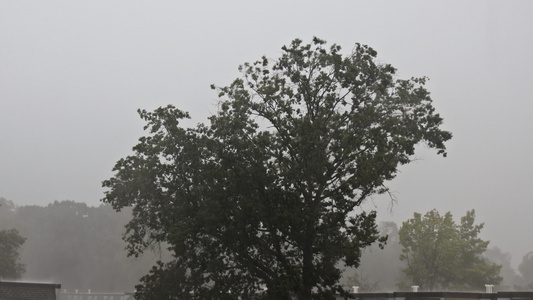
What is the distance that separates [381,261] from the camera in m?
117

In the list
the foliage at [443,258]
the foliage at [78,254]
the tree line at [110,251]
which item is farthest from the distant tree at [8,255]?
the foliage at [78,254]

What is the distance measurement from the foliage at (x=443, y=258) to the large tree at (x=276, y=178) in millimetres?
33182

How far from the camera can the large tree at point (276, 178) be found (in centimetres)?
2252

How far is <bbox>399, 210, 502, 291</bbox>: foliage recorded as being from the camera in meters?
56.7

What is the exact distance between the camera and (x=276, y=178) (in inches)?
920

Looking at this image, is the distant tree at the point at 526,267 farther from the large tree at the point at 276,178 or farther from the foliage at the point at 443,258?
the large tree at the point at 276,178

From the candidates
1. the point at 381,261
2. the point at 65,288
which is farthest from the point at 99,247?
the point at 381,261

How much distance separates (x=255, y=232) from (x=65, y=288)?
8612 cm

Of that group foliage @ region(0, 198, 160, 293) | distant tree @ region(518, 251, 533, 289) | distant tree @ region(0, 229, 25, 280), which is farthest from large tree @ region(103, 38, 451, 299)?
distant tree @ region(518, 251, 533, 289)

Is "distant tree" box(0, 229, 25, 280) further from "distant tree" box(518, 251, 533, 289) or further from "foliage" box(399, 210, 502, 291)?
"distant tree" box(518, 251, 533, 289)

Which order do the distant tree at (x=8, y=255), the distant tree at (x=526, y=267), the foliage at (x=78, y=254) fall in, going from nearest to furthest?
the distant tree at (x=8, y=255) < the foliage at (x=78, y=254) < the distant tree at (x=526, y=267)

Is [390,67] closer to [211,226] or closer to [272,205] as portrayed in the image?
[272,205]

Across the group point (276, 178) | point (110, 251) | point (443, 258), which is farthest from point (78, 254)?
point (276, 178)

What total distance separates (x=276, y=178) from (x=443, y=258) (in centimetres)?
3885
